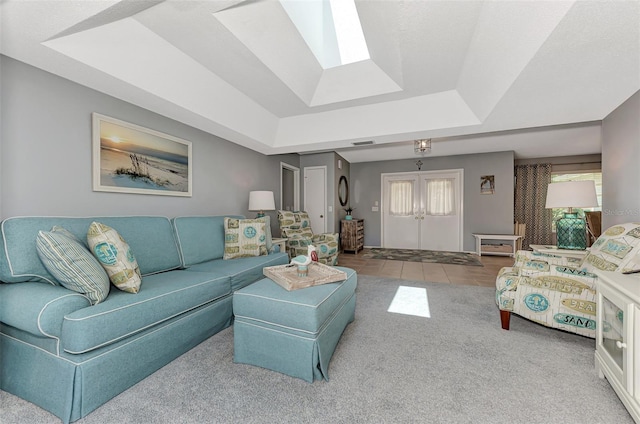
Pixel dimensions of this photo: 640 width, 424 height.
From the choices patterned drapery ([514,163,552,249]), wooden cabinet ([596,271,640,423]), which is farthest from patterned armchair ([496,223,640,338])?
patterned drapery ([514,163,552,249])

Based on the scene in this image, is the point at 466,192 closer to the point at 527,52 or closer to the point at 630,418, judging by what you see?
the point at 527,52

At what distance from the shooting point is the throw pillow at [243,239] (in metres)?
2.84

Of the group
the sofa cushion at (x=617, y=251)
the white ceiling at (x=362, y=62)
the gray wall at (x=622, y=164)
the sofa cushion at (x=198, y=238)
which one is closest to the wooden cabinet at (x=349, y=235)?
the white ceiling at (x=362, y=62)

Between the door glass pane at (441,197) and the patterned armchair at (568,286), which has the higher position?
the door glass pane at (441,197)

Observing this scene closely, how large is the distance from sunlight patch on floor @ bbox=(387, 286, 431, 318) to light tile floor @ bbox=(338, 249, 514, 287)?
579 mm

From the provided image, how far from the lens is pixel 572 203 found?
8.98 feet

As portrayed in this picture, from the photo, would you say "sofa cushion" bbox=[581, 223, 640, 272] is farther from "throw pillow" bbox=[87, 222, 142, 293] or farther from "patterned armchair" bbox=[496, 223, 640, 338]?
"throw pillow" bbox=[87, 222, 142, 293]

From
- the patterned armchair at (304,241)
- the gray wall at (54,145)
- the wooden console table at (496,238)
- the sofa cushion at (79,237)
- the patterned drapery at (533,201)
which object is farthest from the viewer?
the patterned drapery at (533,201)

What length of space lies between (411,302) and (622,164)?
237cm

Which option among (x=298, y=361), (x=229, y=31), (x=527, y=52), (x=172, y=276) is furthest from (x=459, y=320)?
(x=229, y=31)

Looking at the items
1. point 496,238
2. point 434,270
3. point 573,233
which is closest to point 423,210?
point 496,238

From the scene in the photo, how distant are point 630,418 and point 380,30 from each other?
2.79 metres

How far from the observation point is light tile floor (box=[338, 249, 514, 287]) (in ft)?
12.1

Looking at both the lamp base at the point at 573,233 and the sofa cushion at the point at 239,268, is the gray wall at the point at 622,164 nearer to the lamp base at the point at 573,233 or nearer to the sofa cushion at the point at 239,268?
the lamp base at the point at 573,233
